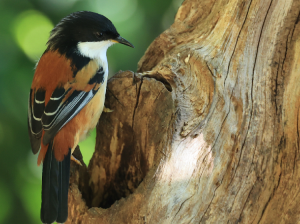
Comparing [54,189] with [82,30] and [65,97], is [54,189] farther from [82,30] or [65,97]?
[82,30]

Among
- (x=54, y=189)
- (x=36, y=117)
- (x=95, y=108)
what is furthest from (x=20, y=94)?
(x=54, y=189)

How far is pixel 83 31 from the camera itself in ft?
6.39

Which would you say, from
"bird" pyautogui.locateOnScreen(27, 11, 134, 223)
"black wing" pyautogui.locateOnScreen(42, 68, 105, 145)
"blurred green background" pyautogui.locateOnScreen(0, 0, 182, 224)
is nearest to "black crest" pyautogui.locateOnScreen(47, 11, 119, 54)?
"bird" pyautogui.locateOnScreen(27, 11, 134, 223)

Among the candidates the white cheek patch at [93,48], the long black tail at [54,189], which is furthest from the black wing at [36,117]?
the white cheek patch at [93,48]

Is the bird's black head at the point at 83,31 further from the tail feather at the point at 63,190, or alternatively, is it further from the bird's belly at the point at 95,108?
the tail feather at the point at 63,190

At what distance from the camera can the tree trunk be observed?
152 centimetres

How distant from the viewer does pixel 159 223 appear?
1484mm

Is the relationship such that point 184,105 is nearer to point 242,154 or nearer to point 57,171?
point 242,154

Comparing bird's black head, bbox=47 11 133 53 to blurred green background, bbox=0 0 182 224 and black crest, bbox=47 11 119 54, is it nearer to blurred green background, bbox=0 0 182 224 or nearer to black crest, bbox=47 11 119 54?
black crest, bbox=47 11 119 54

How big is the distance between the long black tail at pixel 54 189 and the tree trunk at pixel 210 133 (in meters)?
0.12

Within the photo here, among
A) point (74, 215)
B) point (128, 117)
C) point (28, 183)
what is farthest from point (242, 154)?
point (28, 183)

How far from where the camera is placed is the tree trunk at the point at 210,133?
152cm

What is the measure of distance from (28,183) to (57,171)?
121cm

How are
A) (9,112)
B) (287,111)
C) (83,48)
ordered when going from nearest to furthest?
1. (287,111)
2. (83,48)
3. (9,112)
